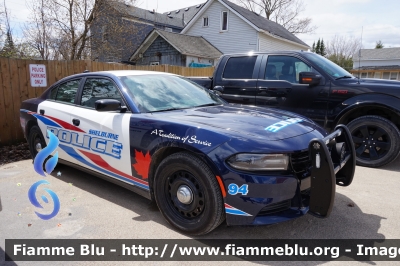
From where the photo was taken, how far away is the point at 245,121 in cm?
288

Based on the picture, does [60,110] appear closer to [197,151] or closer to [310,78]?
[197,151]

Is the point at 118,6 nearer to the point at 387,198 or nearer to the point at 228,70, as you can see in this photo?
the point at 228,70

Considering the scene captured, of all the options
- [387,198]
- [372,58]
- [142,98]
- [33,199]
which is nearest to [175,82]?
[142,98]

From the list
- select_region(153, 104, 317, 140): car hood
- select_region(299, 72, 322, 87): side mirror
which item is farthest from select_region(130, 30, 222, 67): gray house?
select_region(153, 104, 317, 140): car hood

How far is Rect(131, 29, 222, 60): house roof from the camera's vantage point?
2105cm

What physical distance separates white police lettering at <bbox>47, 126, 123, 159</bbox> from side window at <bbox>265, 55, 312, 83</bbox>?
3510 millimetres

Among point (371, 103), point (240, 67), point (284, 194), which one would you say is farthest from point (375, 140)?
point (284, 194)

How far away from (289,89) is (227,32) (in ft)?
62.2

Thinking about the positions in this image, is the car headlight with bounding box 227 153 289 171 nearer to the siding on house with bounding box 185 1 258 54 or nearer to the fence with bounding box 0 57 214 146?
the fence with bounding box 0 57 214 146

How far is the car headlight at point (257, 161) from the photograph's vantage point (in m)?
2.43

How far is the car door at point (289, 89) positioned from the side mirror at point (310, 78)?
0.34 ft

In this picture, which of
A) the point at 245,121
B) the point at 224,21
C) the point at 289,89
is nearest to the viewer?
the point at 245,121

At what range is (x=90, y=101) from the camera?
3.88 meters

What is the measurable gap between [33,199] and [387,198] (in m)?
4.35
